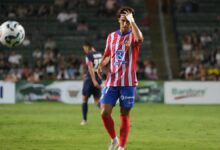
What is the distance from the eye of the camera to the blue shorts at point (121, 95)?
1241 cm

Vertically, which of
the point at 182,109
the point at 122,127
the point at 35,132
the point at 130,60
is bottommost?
the point at 182,109

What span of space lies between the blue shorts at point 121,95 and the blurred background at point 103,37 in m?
19.3

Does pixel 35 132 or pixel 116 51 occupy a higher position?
pixel 116 51

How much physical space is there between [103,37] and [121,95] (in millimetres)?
24574

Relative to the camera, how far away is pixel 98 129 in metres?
17.7

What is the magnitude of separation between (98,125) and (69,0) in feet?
69.7

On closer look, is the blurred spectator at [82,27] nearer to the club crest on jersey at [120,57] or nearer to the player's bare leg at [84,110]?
the player's bare leg at [84,110]

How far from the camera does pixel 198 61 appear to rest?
3331cm

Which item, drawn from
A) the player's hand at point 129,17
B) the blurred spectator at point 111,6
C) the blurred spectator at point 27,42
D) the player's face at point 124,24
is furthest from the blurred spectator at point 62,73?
the player's hand at point 129,17

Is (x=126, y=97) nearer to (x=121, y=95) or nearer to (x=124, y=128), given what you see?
(x=121, y=95)

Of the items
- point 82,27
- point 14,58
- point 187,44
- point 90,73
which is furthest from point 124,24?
point 82,27

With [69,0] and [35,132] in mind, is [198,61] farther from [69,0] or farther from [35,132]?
[35,132]

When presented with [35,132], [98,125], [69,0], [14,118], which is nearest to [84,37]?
[69,0]

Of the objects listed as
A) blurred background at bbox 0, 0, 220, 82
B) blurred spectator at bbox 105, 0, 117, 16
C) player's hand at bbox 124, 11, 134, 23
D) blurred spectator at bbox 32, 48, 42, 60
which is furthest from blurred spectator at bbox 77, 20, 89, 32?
player's hand at bbox 124, 11, 134, 23
